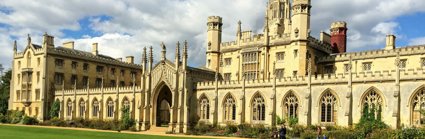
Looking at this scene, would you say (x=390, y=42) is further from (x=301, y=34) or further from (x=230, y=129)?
(x=230, y=129)

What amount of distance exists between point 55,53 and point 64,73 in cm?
296

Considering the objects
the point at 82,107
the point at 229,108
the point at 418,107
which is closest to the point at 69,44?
the point at 82,107

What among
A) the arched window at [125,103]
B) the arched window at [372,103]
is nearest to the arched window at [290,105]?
the arched window at [372,103]

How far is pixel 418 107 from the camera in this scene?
3334 centimetres

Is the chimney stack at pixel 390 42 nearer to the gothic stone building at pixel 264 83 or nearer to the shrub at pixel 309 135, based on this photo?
the gothic stone building at pixel 264 83

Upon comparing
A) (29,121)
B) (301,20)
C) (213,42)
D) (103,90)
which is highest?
(301,20)

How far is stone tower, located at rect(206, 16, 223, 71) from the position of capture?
184 feet

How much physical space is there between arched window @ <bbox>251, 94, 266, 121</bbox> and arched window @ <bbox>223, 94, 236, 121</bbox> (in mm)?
2287

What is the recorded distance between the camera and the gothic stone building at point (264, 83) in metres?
35.8

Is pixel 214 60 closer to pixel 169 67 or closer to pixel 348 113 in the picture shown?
pixel 169 67

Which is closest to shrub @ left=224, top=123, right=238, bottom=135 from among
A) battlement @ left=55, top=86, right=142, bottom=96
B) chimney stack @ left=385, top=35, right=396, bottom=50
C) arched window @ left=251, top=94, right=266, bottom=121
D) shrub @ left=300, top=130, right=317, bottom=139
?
arched window @ left=251, top=94, right=266, bottom=121

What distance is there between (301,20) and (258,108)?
10.4 metres

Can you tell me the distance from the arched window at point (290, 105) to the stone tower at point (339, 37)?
15.7 meters

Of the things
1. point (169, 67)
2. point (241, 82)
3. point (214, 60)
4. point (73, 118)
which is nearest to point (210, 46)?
point (214, 60)
